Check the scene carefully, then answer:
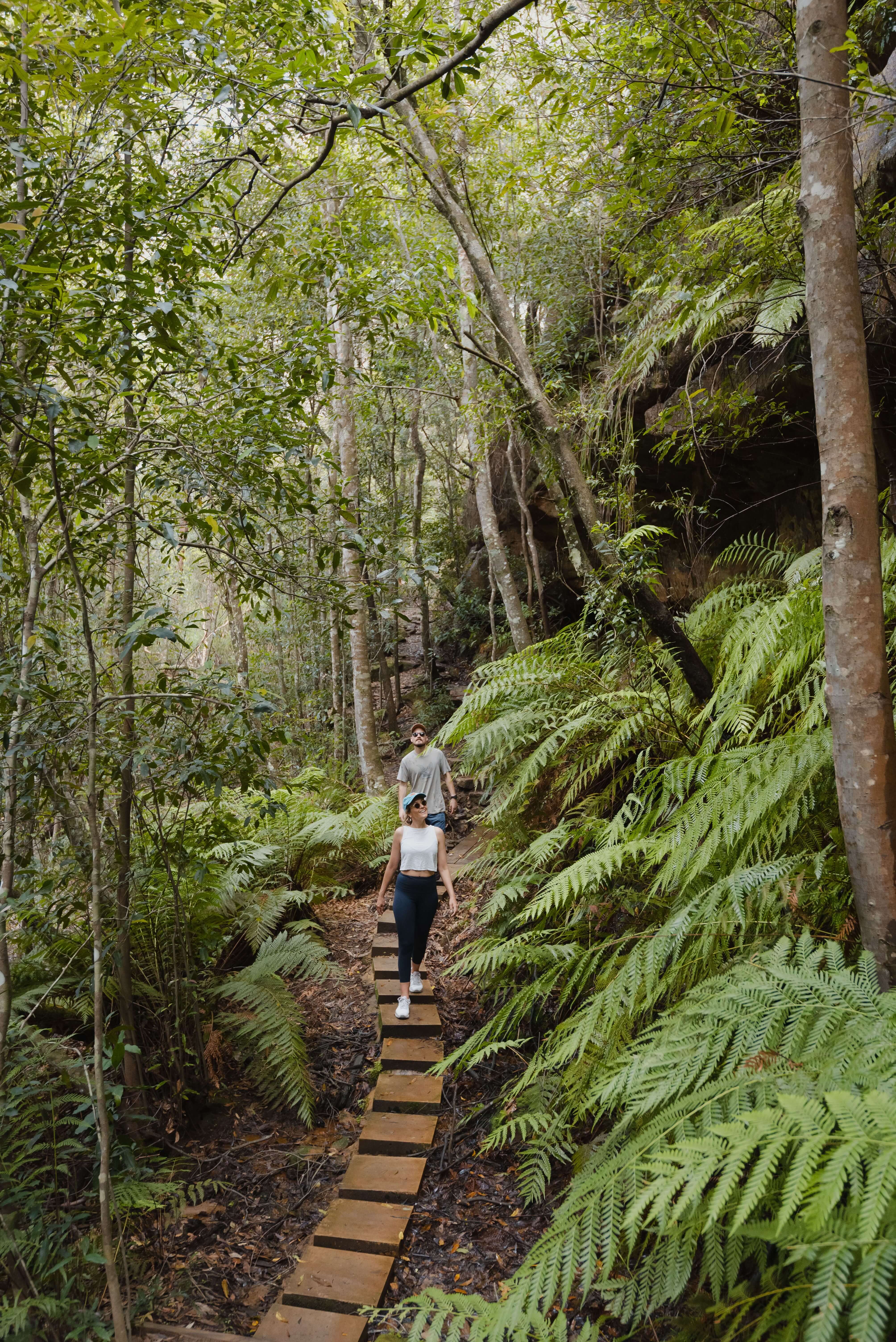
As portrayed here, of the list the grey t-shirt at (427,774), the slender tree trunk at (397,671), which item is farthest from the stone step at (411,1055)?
the slender tree trunk at (397,671)

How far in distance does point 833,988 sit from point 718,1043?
340mm

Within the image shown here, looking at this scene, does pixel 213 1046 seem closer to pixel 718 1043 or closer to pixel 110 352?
pixel 718 1043

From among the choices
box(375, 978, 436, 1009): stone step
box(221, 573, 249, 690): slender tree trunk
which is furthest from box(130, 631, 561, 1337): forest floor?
box(221, 573, 249, 690): slender tree trunk

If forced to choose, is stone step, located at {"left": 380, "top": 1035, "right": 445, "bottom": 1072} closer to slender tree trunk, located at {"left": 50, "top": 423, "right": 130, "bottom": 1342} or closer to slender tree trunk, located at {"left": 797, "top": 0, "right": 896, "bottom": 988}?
slender tree trunk, located at {"left": 50, "top": 423, "right": 130, "bottom": 1342}

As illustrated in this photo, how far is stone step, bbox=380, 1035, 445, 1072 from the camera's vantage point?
4.35 meters

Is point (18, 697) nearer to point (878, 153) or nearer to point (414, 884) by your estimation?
point (414, 884)

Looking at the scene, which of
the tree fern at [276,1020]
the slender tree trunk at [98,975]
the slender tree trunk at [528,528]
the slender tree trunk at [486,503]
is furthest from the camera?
the slender tree trunk at [528,528]

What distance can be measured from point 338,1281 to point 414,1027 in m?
1.62

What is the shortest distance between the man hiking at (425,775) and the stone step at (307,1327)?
3032 mm

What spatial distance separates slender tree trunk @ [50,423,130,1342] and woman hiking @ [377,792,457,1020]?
208cm

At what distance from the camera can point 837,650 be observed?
90.6 inches

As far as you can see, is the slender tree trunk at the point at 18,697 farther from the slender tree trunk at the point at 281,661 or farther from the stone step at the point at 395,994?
the slender tree trunk at the point at 281,661

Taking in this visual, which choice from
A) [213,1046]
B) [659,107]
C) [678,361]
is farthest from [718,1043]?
[678,361]

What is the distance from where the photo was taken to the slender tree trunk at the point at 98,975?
8.17 ft
